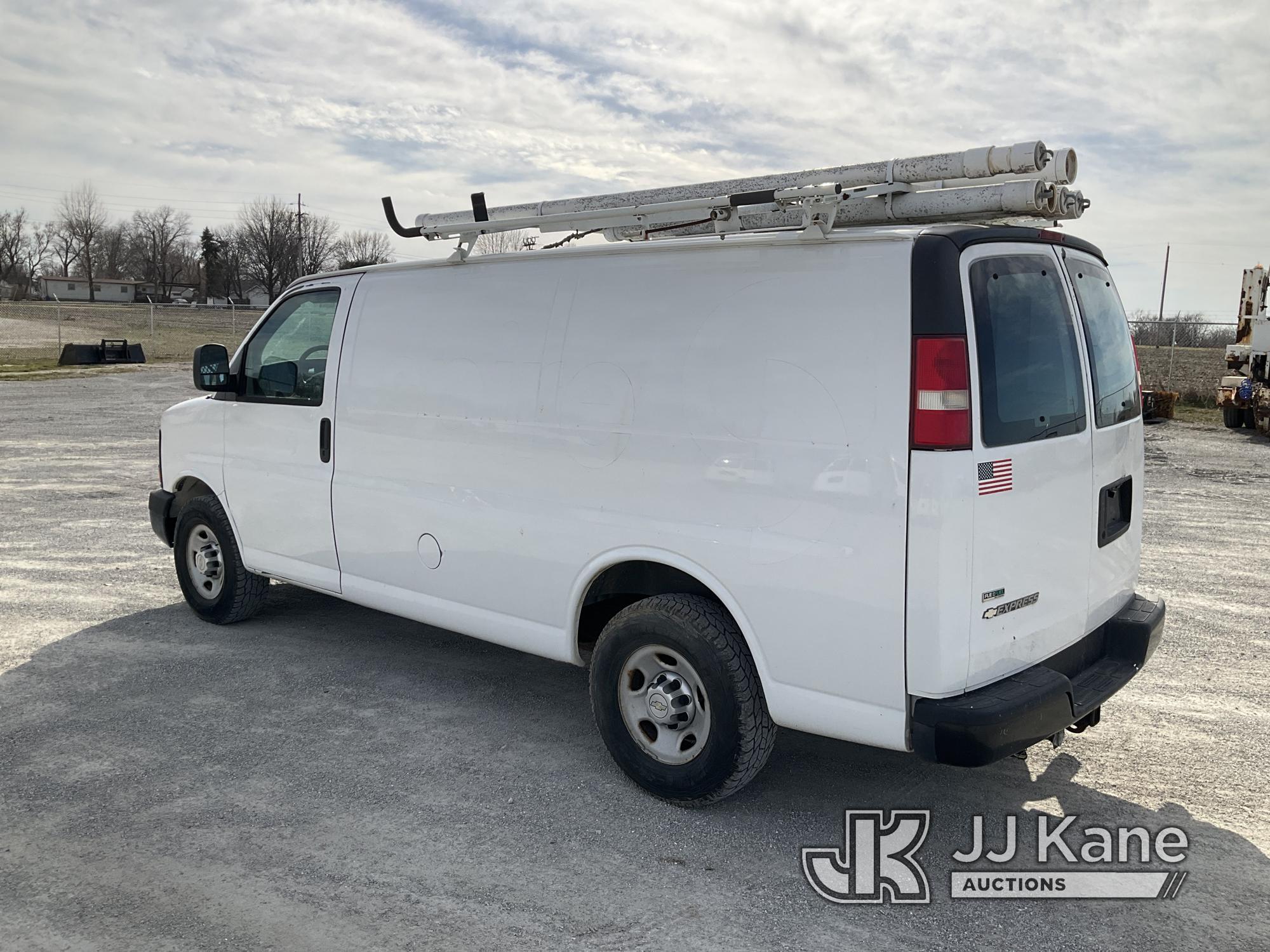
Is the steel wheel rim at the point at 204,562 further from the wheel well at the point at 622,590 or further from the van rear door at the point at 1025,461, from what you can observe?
the van rear door at the point at 1025,461

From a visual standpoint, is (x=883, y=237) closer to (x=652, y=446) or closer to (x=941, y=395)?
(x=941, y=395)

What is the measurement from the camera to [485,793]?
171 inches

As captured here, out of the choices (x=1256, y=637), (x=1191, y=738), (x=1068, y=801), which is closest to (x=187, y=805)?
(x=1068, y=801)

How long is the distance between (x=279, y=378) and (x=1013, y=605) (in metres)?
4.26

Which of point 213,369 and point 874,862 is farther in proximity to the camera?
point 213,369

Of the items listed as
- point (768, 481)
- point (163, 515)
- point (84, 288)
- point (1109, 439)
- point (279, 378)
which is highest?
point (84, 288)

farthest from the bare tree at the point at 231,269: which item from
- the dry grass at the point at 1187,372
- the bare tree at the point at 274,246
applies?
the dry grass at the point at 1187,372

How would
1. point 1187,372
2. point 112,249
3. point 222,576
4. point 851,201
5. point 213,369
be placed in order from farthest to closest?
point 112,249
point 1187,372
point 222,576
point 213,369
point 851,201

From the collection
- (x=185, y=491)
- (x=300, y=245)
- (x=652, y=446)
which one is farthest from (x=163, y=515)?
(x=300, y=245)

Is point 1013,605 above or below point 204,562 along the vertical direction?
above

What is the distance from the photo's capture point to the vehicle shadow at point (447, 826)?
3.40 meters

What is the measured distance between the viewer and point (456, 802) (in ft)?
14.0

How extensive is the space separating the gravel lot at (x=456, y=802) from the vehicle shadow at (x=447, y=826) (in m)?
0.01

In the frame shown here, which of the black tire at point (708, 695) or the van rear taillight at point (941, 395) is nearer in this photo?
the van rear taillight at point (941, 395)
